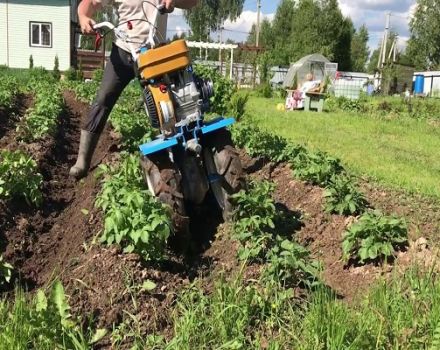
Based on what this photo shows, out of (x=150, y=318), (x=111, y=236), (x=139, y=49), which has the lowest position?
(x=150, y=318)

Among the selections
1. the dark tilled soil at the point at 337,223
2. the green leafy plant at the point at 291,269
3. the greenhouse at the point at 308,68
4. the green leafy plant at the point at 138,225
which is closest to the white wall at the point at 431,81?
the greenhouse at the point at 308,68

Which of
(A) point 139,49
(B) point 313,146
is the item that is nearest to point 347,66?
(B) point 313,146

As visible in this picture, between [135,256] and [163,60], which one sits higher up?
[163,60]

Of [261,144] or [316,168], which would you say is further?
[261,144]

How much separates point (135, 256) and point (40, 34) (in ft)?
91.7

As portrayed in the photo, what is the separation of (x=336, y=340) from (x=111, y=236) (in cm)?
148

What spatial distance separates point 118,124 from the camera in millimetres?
7270

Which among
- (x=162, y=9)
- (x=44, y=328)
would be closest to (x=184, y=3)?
(x=162, y=9)

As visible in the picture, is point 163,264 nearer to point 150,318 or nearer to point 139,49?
point 150,318

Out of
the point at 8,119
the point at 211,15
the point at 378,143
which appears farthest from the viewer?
the point at 211,15

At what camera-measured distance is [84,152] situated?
18.0 ft

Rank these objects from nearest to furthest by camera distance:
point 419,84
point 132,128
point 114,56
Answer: point 114,56
point 132,128
point 419,84

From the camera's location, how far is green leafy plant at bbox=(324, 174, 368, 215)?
454 cm

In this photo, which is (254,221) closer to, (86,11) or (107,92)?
(107,92)
